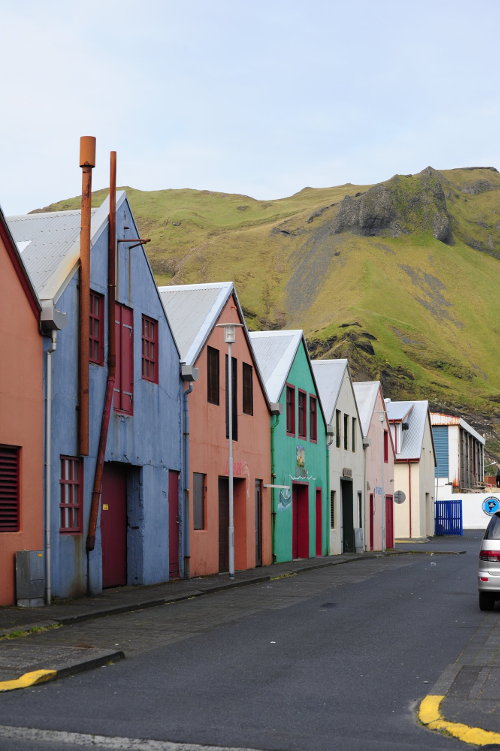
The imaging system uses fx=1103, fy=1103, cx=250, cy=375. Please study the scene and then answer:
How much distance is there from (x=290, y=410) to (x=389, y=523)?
68.2 ft

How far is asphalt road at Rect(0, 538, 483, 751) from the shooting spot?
300 inches

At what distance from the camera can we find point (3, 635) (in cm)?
1283

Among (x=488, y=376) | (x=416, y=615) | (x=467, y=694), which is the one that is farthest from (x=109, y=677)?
(x=488, y=376)

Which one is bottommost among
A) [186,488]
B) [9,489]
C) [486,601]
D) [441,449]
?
[486,601]

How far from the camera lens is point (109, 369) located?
2012cm

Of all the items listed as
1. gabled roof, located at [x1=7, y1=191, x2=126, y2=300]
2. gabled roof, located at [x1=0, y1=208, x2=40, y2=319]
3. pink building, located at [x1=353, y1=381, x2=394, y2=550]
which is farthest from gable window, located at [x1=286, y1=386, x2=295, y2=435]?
gabled roof, located at [x1=0, y1=208, x2=40, y2=319]

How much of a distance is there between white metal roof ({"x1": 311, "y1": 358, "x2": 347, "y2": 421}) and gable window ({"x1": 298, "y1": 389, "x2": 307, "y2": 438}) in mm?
3812

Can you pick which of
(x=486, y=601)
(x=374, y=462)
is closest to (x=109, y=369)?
(x=486, y=601)

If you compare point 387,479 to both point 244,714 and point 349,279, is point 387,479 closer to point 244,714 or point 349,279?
point 244,714

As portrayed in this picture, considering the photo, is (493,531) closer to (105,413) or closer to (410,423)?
(105,413)

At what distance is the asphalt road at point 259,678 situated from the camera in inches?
300

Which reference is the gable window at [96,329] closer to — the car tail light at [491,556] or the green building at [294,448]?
the car tail light at [491,556]

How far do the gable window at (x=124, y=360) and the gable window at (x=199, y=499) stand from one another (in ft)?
14.5

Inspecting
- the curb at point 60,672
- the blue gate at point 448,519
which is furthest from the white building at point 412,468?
the curb at point 60,672
